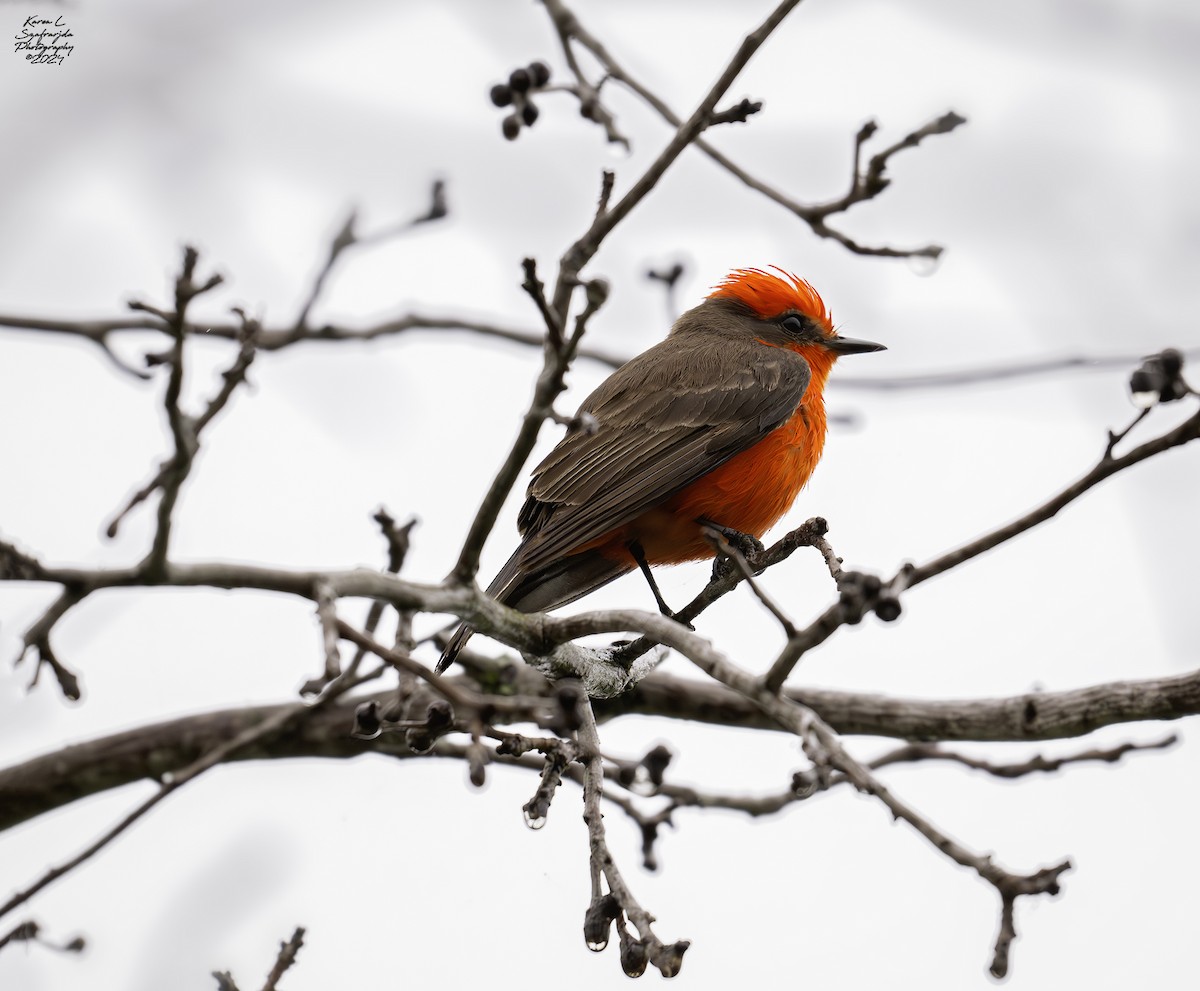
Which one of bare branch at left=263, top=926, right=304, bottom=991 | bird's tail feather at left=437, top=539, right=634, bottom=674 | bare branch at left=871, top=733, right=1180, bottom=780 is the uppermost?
bird's tail feather at left=437, top=539, right=634, bottom=674

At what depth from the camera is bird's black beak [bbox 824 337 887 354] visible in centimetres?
737

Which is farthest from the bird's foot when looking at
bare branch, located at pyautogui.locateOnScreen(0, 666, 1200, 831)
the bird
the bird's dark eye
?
the bird's dark eye

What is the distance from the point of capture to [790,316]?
7609 mm

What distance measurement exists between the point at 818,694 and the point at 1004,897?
3.88 m

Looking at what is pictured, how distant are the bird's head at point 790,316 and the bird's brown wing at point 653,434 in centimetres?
42

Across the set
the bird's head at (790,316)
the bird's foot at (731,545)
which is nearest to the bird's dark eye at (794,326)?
the bird's head at (790,316)

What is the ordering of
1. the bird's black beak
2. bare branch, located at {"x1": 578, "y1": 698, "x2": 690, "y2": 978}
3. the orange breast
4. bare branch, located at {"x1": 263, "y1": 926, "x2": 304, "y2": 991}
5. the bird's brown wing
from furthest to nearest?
the bird's black beak
the orange breast
the bird's brown wing
bare branch, located at {"x1": 263, "y1": 926, "x2": 304, "y2": 991}
bare branch, located at {"x1": 578, "y1": 698, "x2": 690, "y2": 978}

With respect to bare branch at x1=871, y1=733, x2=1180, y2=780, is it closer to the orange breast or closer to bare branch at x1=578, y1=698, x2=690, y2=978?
the orange breast

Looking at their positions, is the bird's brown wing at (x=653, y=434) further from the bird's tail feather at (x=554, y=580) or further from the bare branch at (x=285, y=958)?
the bare branch at (x=285, y=958)

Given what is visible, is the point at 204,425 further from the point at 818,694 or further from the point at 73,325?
the point at 818,694

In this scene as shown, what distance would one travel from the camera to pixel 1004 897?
2.33m

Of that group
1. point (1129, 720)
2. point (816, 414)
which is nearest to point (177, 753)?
point (816, 414)

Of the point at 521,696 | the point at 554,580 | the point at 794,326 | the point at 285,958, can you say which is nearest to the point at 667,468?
the point at 554,580

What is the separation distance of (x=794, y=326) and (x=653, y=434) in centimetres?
176
